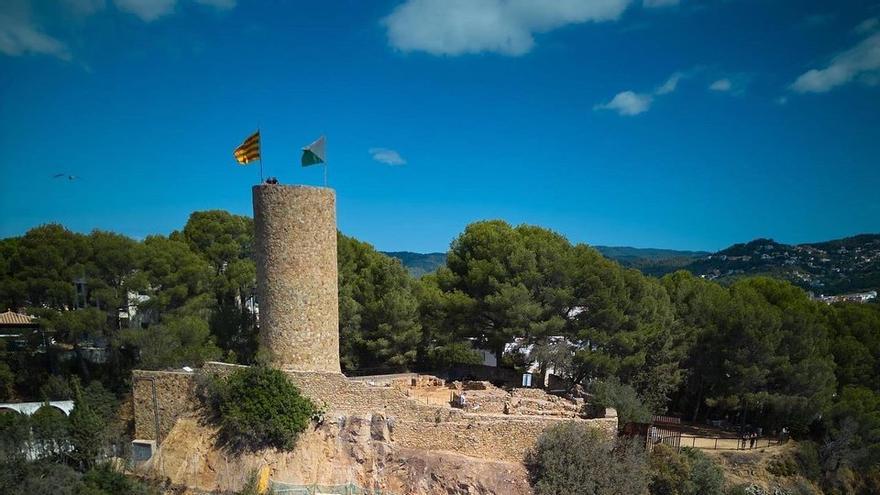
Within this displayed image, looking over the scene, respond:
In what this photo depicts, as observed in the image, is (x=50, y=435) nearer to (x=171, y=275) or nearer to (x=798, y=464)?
(x=171, y=275)

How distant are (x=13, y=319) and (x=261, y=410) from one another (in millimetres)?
14725

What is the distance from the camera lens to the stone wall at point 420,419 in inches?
569

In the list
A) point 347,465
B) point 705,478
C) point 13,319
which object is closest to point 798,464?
point 705,478

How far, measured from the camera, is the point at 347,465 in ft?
45.8

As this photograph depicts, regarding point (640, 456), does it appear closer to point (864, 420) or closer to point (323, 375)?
point (323, 375)

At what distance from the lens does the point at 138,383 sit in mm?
15461

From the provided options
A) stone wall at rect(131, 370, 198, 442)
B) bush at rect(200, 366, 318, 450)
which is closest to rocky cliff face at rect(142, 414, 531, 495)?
bush at rect(200, 366, 318, 450)

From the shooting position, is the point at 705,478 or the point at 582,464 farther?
the point at 705,478

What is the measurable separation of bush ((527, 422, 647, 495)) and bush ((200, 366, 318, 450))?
638cm

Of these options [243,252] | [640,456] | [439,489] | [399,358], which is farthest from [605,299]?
[243,252]

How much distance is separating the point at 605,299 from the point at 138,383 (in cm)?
1584

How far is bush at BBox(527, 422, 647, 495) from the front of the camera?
529 inches

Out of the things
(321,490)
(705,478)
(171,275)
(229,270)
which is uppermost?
(229,270)

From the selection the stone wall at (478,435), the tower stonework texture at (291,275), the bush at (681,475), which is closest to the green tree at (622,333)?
the bush at (681,475)
